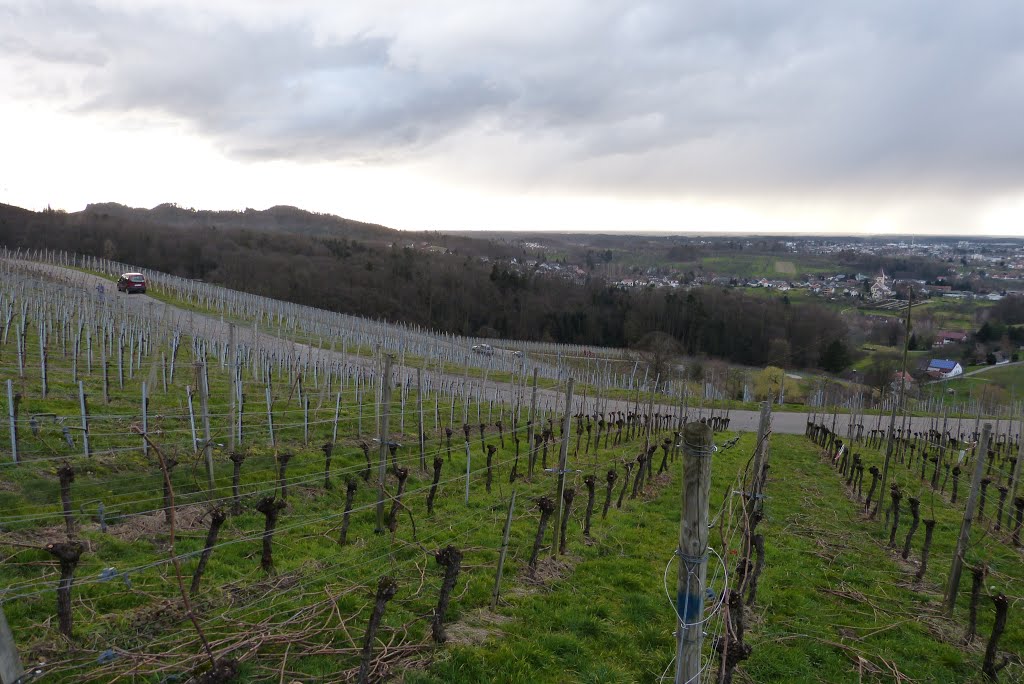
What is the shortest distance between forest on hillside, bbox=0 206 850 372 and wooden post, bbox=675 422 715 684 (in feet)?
214

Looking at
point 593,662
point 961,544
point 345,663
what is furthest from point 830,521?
point 345,663

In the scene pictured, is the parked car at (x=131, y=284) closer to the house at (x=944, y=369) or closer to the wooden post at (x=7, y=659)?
the wooden post at (x=7, y=659)

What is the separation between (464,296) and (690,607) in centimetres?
8373

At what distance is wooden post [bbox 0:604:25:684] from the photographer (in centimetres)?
318

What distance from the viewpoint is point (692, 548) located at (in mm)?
3326

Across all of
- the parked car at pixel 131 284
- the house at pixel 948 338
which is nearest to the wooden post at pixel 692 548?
the parked car at pixel 131 284

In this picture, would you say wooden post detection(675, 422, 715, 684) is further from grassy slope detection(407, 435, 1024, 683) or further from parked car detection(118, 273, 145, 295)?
parked car detection(118, 273, 145, 295)

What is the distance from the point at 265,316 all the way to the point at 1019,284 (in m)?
131

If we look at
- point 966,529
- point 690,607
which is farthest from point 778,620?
point 690,607

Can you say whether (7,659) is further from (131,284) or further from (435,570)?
(131,284)

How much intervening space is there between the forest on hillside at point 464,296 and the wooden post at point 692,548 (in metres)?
65.3

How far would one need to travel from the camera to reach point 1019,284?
360 feet

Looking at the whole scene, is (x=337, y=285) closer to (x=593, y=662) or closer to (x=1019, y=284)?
(x=593, y=662)

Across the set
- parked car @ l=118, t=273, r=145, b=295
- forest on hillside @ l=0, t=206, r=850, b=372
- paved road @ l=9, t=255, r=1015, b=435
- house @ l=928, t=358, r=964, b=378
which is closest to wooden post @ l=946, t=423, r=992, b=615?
paved road @ l=9, t=255, r=1015, b=435
